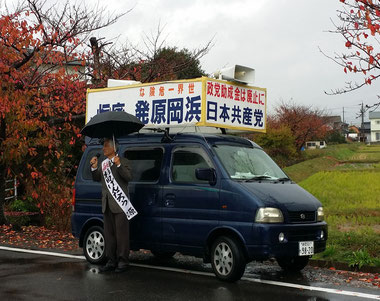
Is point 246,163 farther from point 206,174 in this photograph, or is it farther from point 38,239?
point 38,239

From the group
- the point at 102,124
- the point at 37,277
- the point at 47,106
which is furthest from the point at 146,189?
the point at 47,106

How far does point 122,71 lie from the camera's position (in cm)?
1633

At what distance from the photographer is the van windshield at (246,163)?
6.95m

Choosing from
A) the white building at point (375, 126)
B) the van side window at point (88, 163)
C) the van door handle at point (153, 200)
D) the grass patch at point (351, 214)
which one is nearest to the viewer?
the van door handle at point (153, 200)

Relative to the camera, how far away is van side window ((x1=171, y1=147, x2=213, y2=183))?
7148mm

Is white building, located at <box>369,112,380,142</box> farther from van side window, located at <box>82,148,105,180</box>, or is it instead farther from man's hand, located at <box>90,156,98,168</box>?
man's hand, located at <box>90,156,98,168</box>

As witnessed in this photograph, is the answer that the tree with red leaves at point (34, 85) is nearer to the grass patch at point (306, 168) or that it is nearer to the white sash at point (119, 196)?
the white sash at point (119, 196)

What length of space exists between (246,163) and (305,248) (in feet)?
4.68

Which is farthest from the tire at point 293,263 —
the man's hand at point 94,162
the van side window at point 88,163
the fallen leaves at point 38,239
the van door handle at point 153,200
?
the fallen leaves at point 38,239

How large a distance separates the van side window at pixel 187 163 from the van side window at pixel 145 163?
294 millimetres

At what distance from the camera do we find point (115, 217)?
7422 millimetres

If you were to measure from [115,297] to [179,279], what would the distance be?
127cm

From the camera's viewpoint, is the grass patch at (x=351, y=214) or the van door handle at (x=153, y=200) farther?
the grass patch at (x=351, y=214)

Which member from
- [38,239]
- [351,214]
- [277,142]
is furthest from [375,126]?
[38,239]
